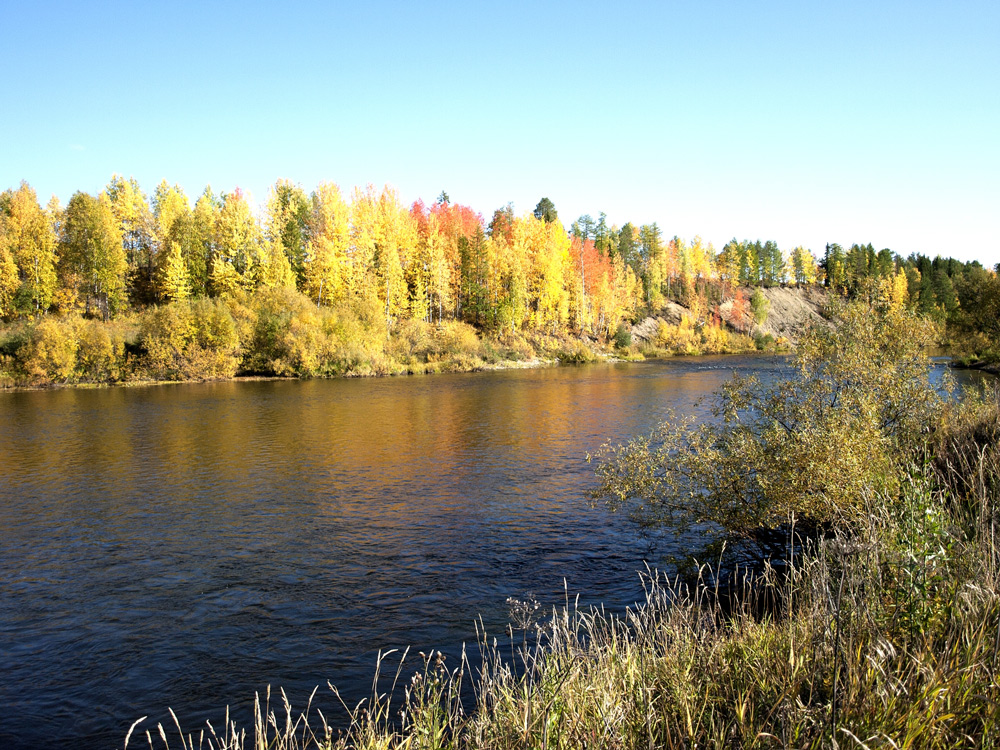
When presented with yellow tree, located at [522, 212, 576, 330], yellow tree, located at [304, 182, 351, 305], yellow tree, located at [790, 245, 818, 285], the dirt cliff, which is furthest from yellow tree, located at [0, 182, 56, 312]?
yellow tree, located at [790, 245, 818, 285]

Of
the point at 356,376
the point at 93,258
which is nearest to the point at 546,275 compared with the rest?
the point at 356,376

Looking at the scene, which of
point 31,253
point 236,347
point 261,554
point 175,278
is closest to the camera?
point 261,554

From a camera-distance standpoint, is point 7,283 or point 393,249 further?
point 393,249

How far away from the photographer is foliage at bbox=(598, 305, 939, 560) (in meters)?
11.7

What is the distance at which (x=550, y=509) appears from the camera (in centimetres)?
1841

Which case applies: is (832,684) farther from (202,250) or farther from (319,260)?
(202,250)

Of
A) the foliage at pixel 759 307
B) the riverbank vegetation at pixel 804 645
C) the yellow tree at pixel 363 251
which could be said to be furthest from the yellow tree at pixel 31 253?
the foliage at pixel 759 307

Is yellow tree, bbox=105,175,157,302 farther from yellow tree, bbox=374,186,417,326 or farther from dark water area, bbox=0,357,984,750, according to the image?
dark water area, bbox=0,357,984,750

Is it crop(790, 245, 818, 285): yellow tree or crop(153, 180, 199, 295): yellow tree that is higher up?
crop(790, 245, 818, 285): yellow tree

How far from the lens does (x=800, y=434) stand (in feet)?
38.3

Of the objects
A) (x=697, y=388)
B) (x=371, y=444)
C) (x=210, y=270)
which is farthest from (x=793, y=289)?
(x=371, y=444)

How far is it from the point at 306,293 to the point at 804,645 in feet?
254

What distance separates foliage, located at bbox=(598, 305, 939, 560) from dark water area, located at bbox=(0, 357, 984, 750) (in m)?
2.12

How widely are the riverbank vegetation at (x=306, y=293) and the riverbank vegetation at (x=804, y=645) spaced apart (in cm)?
4660
